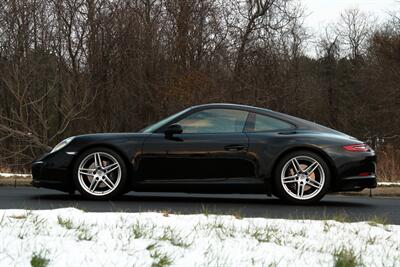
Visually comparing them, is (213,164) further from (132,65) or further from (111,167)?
(132,65)

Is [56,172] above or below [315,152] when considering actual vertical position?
below

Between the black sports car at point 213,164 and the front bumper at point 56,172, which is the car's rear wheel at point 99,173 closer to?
the black sports car at point 213,164

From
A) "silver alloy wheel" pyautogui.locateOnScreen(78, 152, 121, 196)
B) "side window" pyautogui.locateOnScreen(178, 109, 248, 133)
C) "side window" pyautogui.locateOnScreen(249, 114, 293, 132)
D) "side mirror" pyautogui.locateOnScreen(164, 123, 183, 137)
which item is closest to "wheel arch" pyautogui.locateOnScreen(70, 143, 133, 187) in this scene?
"silver alloy wheel" pyautogui.locateOnScreen(78, 152, 121, 196)

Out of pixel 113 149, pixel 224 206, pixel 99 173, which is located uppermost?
pixel 113 149

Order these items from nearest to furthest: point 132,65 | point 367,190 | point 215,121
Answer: point 215,121 → point 367,190 → point 132,65

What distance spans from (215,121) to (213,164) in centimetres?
66

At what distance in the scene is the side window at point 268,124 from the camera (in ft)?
24.3

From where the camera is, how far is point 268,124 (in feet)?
24.5

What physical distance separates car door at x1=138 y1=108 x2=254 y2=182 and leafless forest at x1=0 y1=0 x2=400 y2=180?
563 inches

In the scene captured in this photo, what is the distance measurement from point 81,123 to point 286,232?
21.3 metres

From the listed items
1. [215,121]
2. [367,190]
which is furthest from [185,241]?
[367,190]

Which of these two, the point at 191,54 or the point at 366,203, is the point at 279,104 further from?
the point at 366,203

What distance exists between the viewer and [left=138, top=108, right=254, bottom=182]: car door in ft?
23.3

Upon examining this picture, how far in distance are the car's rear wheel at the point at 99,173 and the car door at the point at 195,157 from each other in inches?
13.5
